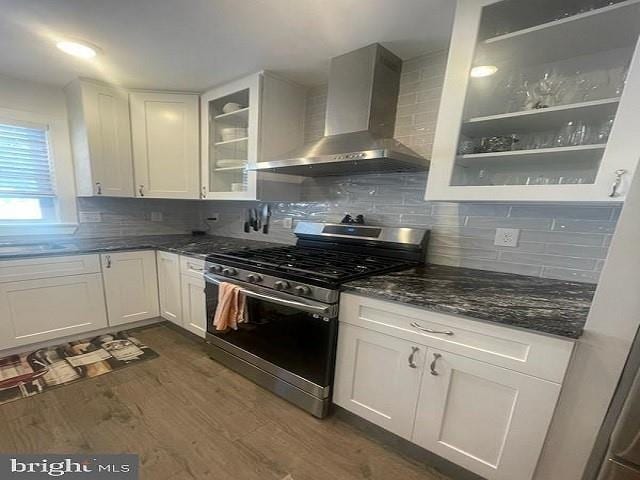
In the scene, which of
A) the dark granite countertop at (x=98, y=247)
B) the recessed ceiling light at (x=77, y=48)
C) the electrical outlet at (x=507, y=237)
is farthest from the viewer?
the dark granite countertop at (x=98, y=247)

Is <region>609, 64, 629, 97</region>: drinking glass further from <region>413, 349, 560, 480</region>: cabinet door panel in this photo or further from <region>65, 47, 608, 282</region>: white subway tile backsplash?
<region>413, 349, 560, 480</region>: cabinet door panel

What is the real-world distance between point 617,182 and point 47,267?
133 inches

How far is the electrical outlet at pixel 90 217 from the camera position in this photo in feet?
8.89

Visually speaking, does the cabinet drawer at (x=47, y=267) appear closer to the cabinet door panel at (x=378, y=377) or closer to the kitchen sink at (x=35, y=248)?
the kitchen sink at (x=35, y=248)

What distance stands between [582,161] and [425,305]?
958 millimetres

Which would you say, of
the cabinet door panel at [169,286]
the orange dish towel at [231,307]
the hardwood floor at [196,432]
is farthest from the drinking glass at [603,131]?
the cabinet door panel at [169,286]

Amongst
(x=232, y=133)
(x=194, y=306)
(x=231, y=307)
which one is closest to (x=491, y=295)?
(x=231, y=307)

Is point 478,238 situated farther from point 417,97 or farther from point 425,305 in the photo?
point 417,97

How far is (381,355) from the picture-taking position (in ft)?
4.46

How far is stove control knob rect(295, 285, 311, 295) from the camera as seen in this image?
148 cm

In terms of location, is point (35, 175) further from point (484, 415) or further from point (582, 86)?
point (582, 86)

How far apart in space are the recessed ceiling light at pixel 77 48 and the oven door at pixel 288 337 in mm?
1704

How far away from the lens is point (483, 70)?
1.37 meters

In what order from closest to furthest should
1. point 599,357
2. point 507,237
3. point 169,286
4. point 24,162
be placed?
point 599,357 → point 507,237 → point 24,162 → point 169,286
